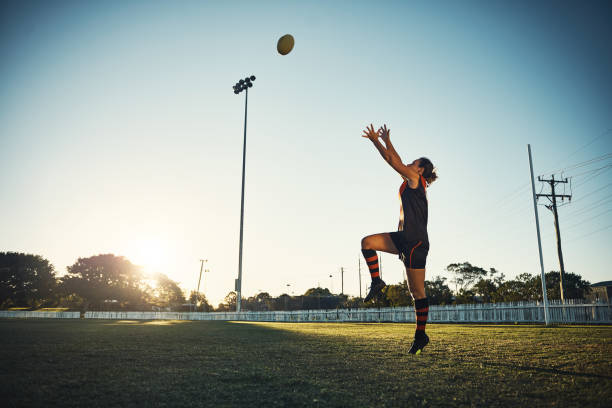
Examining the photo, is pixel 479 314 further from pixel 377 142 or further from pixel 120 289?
pixel 120 289

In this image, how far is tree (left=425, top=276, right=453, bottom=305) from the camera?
49594 mm

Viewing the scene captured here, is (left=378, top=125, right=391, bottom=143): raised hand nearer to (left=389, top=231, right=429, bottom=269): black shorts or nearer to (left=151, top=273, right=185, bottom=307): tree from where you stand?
(left=389, top=231, right=429, bottom=269): black shorts

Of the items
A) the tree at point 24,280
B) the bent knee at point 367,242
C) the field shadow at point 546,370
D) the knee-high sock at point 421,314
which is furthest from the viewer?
the tree at point 24,280

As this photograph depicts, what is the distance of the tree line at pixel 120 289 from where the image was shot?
155ft

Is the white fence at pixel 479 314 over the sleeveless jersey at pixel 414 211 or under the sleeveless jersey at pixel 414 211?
under

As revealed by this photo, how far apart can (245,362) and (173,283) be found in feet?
327

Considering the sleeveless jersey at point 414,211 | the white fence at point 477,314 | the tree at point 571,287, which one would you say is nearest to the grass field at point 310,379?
the sleeveless jersey at point 414,211

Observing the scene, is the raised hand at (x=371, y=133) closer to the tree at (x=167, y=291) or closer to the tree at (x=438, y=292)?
the tree at (x=438, y=292)

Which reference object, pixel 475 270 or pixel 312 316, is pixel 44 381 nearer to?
pixel 312 316

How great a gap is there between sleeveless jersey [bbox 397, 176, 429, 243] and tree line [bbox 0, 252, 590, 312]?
43064 millimetres

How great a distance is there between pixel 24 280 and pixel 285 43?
241ft

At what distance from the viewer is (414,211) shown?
408cm

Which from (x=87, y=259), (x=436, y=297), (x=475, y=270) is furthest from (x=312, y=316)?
(x=87, y=259)

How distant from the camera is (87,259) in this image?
218ft
